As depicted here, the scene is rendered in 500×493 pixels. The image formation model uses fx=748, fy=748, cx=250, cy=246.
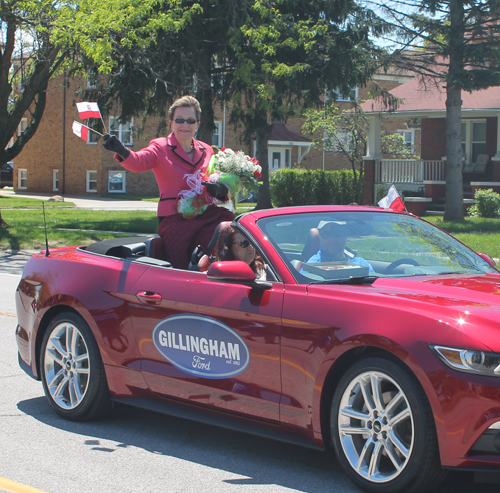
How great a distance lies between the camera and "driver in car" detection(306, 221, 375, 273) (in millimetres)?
4539

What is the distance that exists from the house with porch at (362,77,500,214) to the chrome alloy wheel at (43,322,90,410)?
77.1 ft

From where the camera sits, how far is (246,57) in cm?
2152

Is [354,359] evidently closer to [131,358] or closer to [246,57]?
[131,358]

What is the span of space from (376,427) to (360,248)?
1.43 metres

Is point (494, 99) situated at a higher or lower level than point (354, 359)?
higher

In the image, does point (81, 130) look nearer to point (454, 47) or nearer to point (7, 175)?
point (454, 47)

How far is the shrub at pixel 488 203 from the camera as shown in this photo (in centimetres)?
2523

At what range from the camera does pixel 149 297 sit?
187 inches

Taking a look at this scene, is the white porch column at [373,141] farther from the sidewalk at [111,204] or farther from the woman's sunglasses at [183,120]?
the woman's sunglasses at [183,120]

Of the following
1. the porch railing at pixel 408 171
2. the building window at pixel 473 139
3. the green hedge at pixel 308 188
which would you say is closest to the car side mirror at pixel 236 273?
the porch railing at pixel 408 171

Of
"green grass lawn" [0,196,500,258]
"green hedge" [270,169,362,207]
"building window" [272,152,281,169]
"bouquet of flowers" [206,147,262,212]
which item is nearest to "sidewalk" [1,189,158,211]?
"green grass lawn" [0,196,500,258]

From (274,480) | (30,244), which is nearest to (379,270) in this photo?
(274,480)

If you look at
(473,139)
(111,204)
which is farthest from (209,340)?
(111,204)

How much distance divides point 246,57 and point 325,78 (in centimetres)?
257
